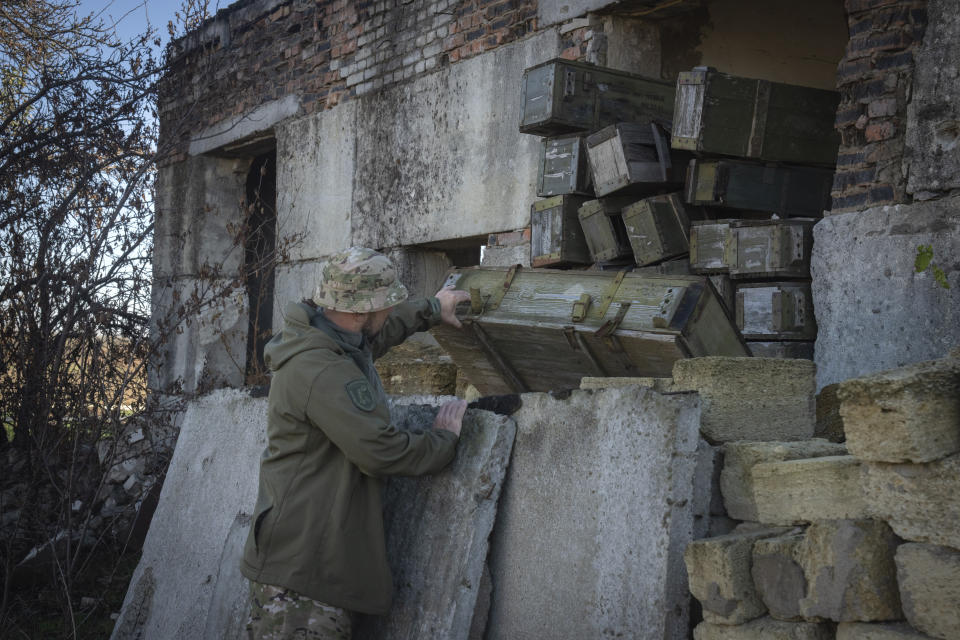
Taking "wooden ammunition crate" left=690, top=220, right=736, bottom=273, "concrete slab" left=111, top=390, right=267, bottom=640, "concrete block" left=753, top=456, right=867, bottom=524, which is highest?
"wooden ammunition crate" left=690, top=220, right=736, bottom=273

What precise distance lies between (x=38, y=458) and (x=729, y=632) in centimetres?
493

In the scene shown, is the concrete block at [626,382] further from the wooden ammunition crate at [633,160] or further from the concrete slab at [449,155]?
the concrete slab at [449,155]

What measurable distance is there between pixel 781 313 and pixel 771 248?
1.10 ft

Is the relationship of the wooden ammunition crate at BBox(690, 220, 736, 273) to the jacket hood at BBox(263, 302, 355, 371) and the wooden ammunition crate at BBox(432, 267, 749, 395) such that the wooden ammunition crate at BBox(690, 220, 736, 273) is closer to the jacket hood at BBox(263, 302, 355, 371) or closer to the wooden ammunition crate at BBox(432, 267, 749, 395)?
the wooden ammunition crate at BBox(432, 267, 749, 395)

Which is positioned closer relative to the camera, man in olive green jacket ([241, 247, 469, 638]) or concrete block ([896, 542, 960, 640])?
concrete block ([896, 542, 960, 640])

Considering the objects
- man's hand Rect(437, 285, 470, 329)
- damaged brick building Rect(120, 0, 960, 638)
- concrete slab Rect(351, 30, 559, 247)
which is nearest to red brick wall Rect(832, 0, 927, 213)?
damaged brick building Rect(120, 0, 960, 638)

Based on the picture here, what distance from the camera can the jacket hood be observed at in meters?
3.07

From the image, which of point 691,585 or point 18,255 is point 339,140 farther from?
point 691,585

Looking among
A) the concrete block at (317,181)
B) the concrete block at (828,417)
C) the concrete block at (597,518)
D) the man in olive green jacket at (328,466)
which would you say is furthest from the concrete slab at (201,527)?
the concrete block at (317,181)

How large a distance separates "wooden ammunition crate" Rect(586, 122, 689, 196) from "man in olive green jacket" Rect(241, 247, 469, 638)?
261 cm

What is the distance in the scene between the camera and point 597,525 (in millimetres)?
3029

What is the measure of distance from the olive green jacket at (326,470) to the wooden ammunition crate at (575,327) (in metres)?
1.42

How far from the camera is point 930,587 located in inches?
92.3

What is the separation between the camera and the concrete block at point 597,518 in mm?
2850
